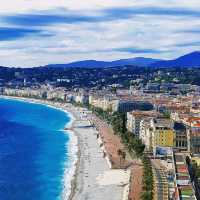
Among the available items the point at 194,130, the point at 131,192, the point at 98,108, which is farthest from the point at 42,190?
the point at 98,108

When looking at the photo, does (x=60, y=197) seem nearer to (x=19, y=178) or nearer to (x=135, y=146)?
(x=19, y=178)

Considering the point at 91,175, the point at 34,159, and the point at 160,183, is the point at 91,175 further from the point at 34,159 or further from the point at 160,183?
the point at 34,159

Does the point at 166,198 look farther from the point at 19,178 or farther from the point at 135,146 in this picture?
the point at 135,146

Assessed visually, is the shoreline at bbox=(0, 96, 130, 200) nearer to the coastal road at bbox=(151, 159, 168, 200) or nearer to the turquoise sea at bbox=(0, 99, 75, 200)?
the turquoise sea at bbox=(0, 99, 75, 200)

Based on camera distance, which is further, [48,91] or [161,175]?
[48,91]

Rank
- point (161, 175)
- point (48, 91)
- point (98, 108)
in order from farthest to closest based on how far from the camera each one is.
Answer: point (48, 91), point (98, 108), point (161, 175)

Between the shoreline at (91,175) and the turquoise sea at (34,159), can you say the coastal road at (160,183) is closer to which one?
the shoreline at (91,175)

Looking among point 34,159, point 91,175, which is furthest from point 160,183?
point 34,159

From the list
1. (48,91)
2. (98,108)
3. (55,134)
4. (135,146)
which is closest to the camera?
(135,146)
